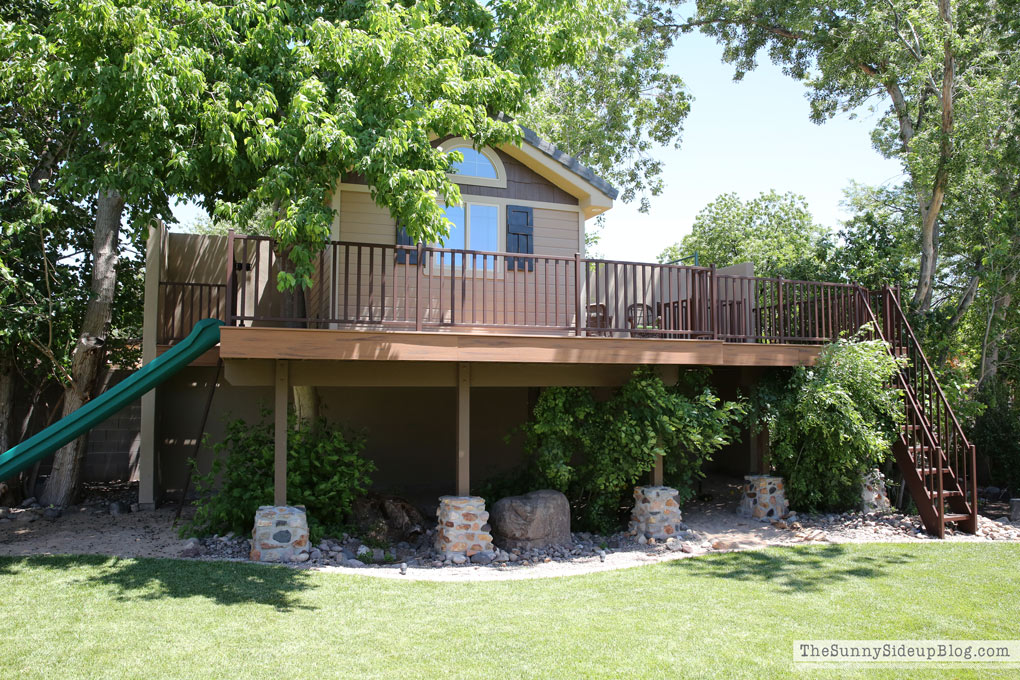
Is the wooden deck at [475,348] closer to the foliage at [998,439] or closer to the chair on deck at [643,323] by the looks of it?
the chair on deck at [643,323]

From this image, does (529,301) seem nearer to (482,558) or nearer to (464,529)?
(464,529)

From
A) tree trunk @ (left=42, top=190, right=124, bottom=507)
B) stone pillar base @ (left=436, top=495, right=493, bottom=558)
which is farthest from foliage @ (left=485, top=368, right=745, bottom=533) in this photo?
tree trunk @ (left=42, top=190, right=124, bottom=507)

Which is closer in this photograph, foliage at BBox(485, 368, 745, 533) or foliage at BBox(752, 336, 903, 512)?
foliage at BBox(485, 368, 745, 533)

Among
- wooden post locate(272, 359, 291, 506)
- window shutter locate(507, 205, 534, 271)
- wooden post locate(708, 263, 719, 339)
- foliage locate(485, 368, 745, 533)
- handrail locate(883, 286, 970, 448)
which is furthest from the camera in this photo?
window shutter locate(507, 205, 534, 271)

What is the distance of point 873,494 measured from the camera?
33.9 ft

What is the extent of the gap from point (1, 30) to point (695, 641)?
9.15 meters

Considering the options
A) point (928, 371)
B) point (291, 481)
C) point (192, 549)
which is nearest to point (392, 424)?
point (291, 481)

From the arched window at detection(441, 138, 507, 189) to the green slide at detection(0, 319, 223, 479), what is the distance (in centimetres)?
433

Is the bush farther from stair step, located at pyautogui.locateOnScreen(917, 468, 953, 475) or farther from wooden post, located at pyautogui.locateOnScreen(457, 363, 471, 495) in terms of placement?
stair step, located at pyautogui.locateOnScreen(917, 468, 953, 475)

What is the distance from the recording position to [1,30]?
24.9ft

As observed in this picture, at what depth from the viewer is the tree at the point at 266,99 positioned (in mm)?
6883

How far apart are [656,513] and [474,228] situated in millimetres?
4824

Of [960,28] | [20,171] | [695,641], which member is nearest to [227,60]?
[20,171]

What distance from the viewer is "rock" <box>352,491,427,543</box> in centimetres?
918
